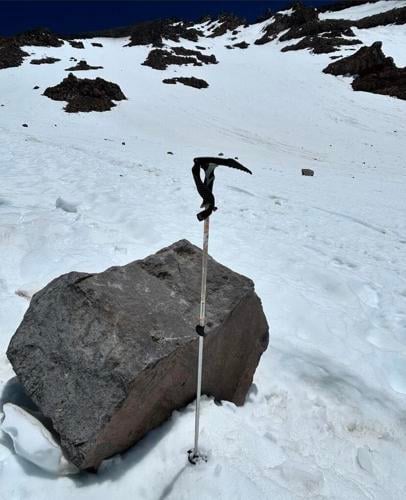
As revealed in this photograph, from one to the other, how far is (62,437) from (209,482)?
1.00 m

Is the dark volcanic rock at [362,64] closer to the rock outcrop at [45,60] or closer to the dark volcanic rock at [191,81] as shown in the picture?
the dark volcanic rock at [191,81]

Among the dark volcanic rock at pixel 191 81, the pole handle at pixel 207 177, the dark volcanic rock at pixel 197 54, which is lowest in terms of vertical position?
the dark volcanic rock at pixel 191 81

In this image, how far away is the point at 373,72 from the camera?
116 ft

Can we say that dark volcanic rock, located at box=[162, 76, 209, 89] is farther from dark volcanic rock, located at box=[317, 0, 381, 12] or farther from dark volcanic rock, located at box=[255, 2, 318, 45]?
dark volcanic rock, located at box=[317, 0, 381, 12]

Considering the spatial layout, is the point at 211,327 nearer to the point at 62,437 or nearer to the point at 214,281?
the point at 214,281

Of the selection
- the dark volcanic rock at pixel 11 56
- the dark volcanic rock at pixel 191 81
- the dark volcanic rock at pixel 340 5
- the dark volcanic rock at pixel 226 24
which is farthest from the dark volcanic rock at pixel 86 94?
the dark volcanic rock at pixel 340 5

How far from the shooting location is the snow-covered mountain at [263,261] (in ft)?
9.20

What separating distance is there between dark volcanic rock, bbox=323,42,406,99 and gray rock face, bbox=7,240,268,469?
Result: 31.9m

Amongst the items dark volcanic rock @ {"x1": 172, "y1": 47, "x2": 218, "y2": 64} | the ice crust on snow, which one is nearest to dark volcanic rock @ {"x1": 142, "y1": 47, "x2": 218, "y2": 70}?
dark volcanic rock @ {"x1": 172, "y1": 47, "x2": 218, "y2": 64}

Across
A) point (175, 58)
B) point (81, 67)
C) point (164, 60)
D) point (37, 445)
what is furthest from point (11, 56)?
point (37, 445)

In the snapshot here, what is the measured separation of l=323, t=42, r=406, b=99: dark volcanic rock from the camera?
31666 mm

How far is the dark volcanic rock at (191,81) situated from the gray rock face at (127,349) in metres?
33.0

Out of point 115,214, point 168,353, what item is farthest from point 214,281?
point 115,214

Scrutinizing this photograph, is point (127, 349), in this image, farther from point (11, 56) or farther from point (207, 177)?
point (11, 56)
